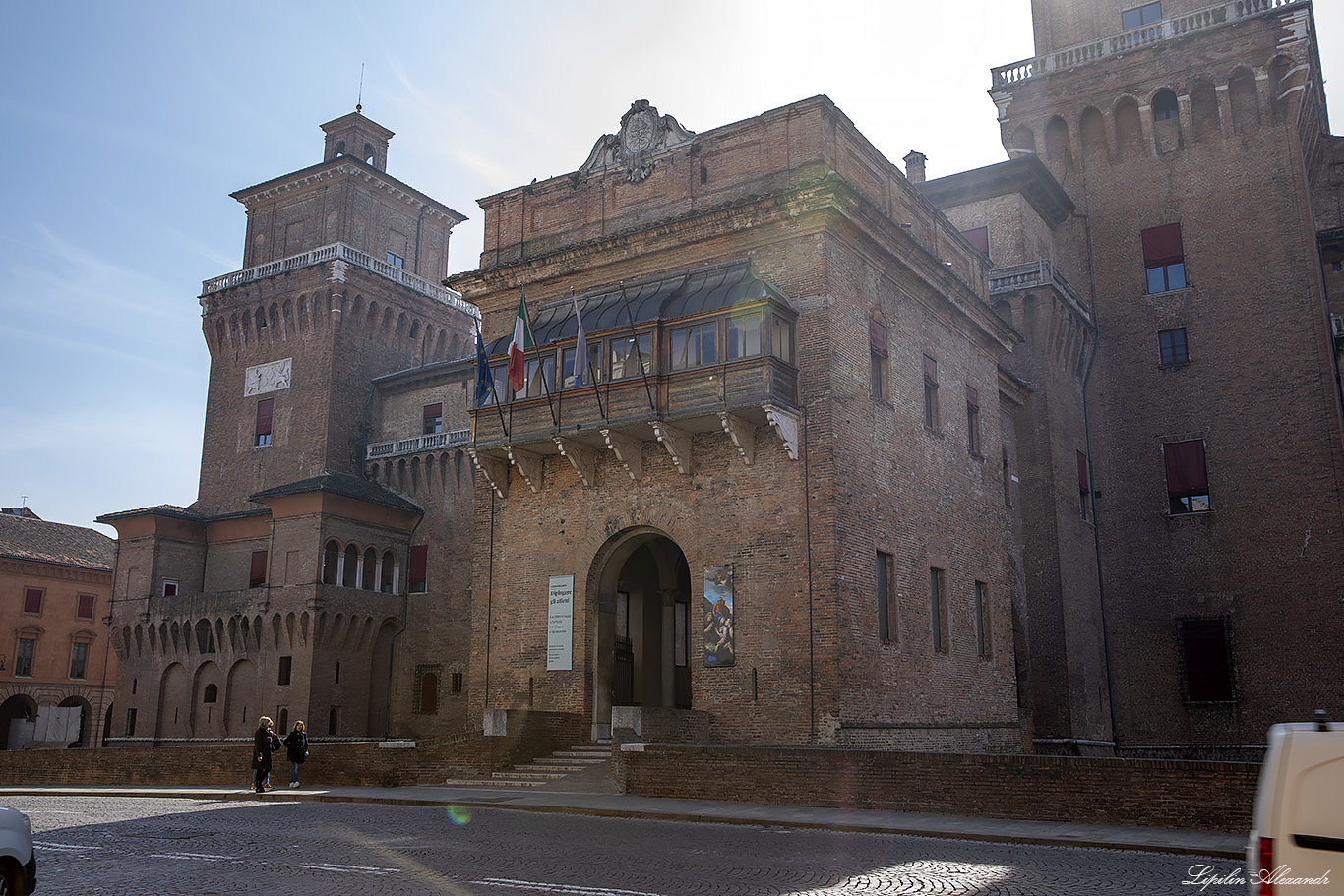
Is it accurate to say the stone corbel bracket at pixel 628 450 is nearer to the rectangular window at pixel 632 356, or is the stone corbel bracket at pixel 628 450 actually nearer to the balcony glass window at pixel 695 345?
the rectangular window at pixel 632 356

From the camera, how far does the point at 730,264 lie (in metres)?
22.8

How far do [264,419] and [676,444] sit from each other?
2822cm

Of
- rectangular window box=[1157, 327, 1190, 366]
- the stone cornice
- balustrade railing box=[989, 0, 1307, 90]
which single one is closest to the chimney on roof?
balustrade railing box=[989, 0, 1307, 90]

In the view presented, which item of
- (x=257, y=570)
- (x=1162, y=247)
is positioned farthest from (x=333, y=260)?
(x=1162, y=247)

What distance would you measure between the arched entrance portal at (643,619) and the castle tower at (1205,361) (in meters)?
16.6

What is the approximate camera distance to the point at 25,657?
54.9 meters

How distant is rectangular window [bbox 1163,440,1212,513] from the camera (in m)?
34.7

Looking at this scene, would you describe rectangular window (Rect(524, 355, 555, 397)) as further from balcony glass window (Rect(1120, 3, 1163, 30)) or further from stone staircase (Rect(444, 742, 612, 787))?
balcony glass window (Rect(1120, 3, 1163, 30))

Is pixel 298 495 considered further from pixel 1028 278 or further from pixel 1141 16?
pixel 1141 16

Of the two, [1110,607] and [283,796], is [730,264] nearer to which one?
[283,796]

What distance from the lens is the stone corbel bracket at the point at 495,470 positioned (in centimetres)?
2477

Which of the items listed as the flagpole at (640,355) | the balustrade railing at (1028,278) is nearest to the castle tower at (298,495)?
the flagpole at (640,355)

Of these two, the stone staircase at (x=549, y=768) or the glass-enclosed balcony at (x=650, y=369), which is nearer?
the stone staircase at (x=549, y=768)

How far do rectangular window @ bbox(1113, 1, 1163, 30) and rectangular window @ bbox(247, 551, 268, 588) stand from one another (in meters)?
38.0
